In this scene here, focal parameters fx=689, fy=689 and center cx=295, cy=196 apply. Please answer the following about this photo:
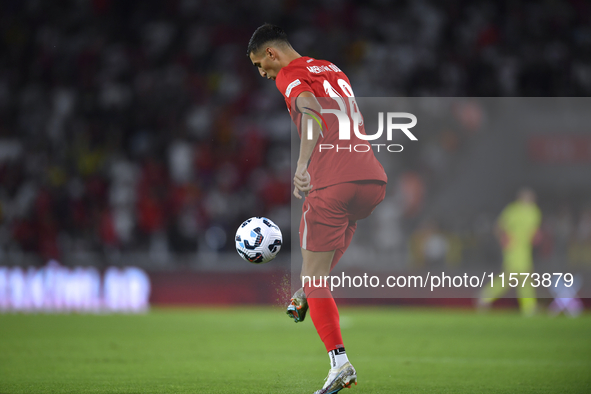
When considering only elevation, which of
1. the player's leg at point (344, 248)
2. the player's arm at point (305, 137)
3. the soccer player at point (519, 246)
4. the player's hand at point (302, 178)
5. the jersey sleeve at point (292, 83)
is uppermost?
the soccer player at point (519, 246)

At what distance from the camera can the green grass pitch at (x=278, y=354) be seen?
13.9ft

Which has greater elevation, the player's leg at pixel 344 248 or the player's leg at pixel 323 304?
the player's leg at pixel 344 248

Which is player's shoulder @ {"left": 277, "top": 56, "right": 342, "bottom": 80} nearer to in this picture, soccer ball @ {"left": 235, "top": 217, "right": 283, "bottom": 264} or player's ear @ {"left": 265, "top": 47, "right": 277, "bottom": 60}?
player's ear @ {"left": 265, "top": 47, "right": 277, "bottom": 60}

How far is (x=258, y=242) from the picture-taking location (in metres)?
3.99

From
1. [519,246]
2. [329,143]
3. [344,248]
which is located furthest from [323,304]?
[519,246]

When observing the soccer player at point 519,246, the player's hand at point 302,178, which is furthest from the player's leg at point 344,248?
the soccer player at point 519,246

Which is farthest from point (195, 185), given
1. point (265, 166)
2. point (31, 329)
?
point (31, 329)

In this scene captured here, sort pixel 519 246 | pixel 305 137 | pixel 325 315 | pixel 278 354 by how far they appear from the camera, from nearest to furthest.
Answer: pixel 305 137, pixel 325 315, pixel 278 354, pixel 519 246

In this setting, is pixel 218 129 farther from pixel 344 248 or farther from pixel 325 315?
pixel 325 315

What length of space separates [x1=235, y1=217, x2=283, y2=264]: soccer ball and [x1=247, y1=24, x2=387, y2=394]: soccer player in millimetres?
243

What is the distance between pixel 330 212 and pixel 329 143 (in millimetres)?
386

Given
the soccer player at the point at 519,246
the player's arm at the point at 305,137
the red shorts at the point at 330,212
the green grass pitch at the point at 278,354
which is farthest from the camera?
the soccer player at the point at 519,246

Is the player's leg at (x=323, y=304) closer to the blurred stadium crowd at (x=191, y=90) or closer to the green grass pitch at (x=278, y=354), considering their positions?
the green grass pitch at (x=278, y=354)

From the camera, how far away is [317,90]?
379 centimetres
